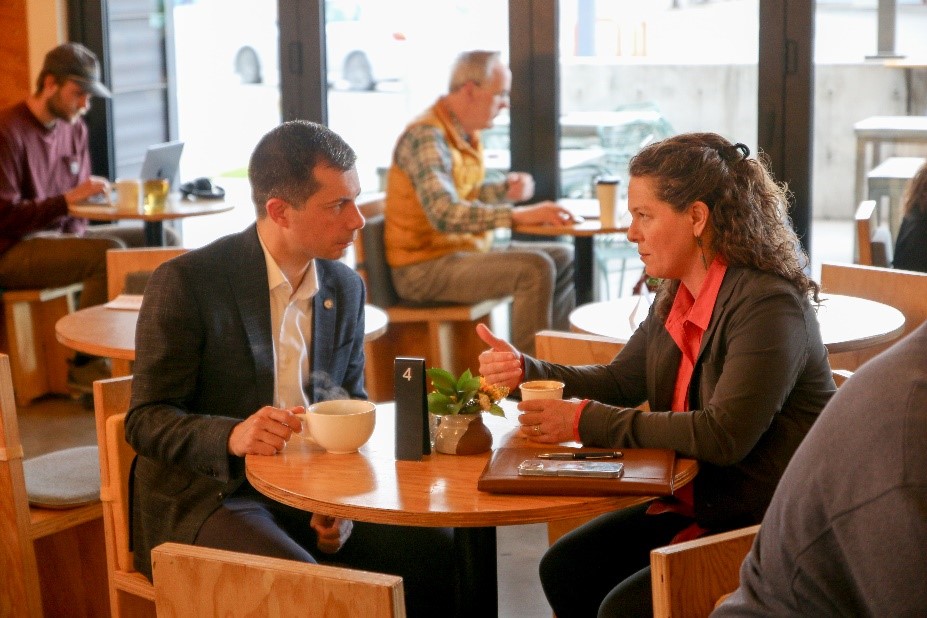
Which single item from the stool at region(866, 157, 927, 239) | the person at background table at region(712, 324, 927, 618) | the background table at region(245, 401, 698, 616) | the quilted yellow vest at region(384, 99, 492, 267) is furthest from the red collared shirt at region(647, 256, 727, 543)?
the stool at region(866, 157, 927, 239)

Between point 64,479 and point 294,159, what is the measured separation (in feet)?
3.53

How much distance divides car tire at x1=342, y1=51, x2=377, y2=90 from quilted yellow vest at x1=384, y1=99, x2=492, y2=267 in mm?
1069

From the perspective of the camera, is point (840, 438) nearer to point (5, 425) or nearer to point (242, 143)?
point (5, 425)

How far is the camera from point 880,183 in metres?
5.10

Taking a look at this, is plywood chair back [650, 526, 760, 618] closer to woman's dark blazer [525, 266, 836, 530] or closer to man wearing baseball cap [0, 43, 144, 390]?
woman's dark blazer [525, 266, 836, 530]

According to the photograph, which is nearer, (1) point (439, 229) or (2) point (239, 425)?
(2) point (239, 425)

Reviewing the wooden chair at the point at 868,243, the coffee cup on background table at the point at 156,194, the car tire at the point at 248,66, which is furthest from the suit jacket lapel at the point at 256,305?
the car tire at the point at 248,66

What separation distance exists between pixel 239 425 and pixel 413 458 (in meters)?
0.32

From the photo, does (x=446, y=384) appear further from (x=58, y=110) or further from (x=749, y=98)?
(x=58, y=110)

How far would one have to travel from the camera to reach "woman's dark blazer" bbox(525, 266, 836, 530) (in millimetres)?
1938

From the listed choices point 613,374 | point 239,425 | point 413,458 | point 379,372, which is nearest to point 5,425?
point 239,425

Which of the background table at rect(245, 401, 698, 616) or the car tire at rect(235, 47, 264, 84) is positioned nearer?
the background table at rect(245, 401, 698, 616)

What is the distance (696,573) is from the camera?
1594mm

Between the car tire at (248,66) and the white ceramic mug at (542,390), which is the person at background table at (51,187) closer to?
the car tire at (248,66)
